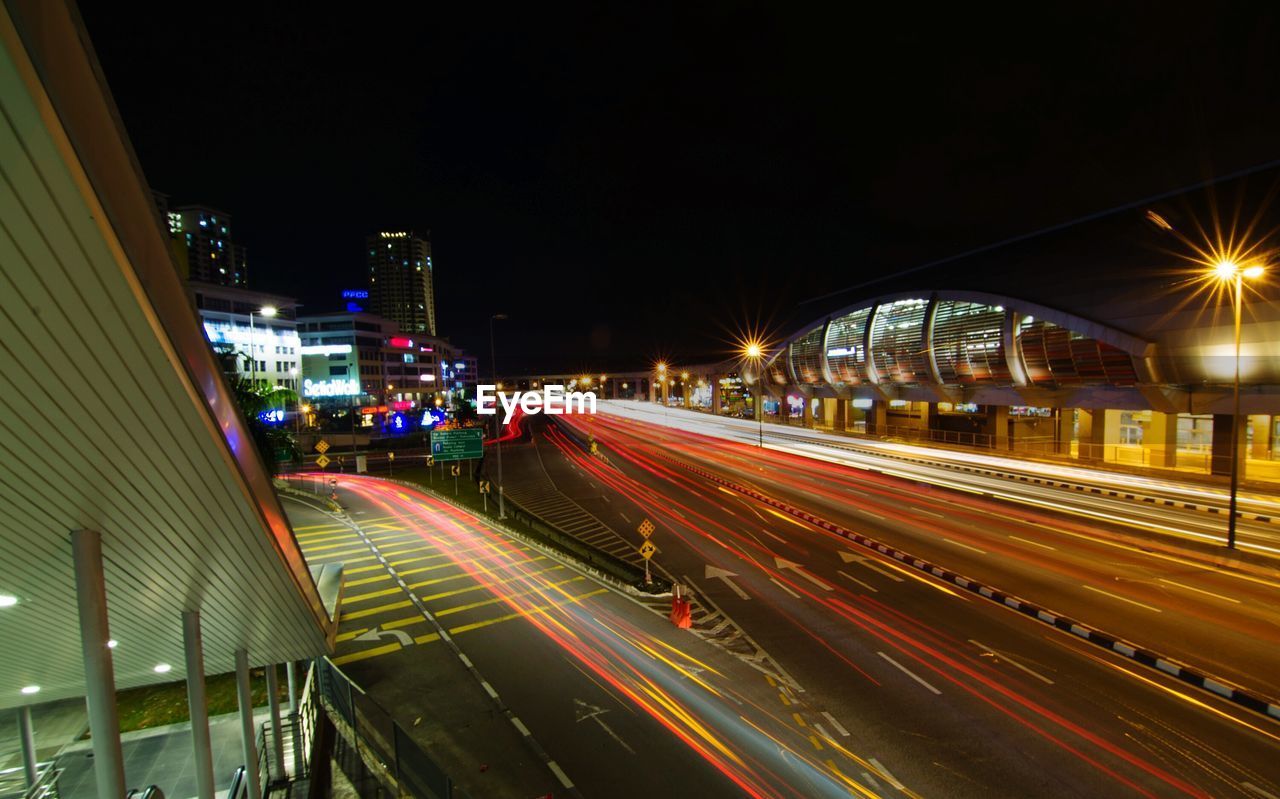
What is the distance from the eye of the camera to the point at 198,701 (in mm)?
7406

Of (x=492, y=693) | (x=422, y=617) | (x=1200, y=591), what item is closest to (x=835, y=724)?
(x=492, y=693)

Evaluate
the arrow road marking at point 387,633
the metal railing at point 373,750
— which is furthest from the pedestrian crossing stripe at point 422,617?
the metal railing at point 373,750

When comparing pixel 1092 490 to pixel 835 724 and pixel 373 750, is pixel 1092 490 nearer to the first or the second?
pixel 835 724

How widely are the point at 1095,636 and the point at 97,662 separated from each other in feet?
60.3

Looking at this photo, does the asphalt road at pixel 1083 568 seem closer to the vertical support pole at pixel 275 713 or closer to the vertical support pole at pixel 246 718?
the vertical support pole at pixel 246 718

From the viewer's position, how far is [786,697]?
1158 centimetres

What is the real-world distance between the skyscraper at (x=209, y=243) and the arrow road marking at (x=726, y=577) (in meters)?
174

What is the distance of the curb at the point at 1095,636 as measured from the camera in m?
10.7

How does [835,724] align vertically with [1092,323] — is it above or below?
below

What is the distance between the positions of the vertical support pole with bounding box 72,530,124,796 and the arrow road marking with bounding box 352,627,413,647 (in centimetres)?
1046

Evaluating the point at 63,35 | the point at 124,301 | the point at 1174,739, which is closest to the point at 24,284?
the point at 124,301

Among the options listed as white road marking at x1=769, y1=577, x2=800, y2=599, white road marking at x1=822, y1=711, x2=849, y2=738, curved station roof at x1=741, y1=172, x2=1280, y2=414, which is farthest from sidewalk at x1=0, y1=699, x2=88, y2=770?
curved station roof at x1=741, y1=172, x2=1280, y2=414

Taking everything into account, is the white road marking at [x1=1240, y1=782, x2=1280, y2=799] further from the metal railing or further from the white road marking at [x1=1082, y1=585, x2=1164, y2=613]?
the metal railing

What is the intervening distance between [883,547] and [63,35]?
72.5ft
